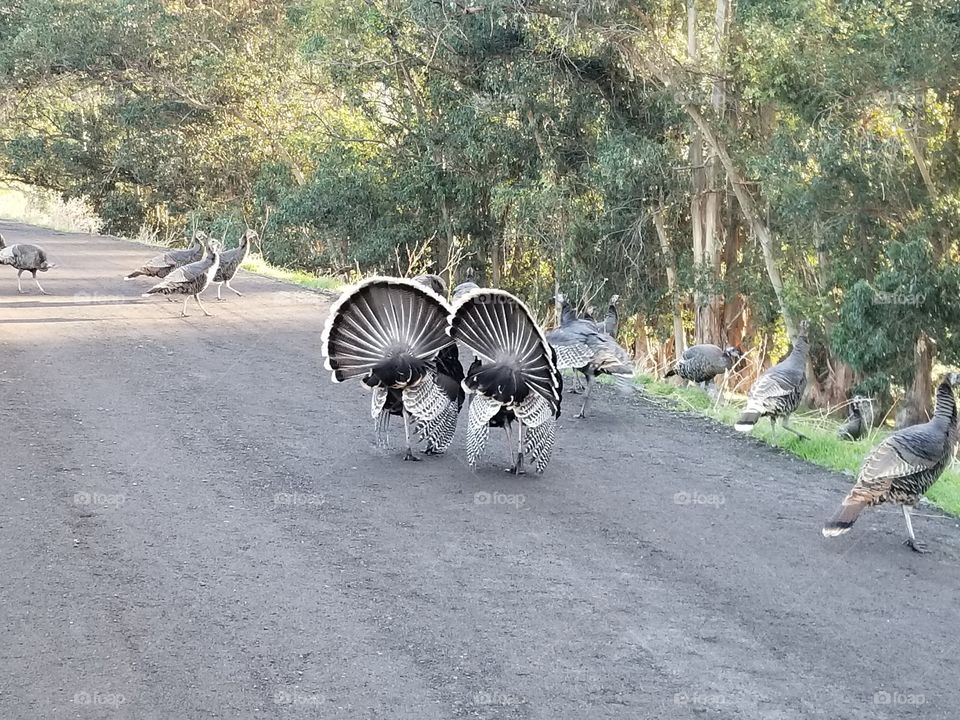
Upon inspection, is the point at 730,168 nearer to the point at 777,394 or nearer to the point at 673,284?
the point at 673,284

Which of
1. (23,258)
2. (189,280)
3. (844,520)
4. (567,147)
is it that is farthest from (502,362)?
(567,147)

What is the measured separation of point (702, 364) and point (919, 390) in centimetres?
737

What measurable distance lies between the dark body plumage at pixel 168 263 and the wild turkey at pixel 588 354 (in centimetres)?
857

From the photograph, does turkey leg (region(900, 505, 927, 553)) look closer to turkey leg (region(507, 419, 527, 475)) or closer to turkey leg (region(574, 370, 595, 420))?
turkey leg (region(507, 419, 527, 475))

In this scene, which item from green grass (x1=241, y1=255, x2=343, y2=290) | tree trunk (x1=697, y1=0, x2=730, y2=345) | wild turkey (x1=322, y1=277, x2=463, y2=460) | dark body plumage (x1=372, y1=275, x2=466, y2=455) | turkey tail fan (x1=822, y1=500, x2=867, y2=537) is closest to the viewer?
turkey tail fan (x1=822, y1=500, x2=867, y2=537)

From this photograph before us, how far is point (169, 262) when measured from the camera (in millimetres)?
18688

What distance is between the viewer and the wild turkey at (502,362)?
8.55m

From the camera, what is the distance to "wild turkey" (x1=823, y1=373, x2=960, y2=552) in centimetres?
746

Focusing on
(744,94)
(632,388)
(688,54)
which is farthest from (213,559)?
(688,54)

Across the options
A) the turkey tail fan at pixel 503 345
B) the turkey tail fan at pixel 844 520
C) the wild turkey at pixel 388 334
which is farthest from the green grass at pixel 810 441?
the wild turkey at pixel 388 334

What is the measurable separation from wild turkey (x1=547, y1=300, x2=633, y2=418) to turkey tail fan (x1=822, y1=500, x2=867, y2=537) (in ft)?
12.7

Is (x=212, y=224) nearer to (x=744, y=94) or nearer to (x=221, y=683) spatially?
(x=744, y=94)

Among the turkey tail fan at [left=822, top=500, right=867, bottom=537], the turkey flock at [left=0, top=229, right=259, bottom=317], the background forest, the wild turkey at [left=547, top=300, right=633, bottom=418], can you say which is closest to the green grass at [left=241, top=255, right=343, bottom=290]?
the turkey flock at [left=0, top=229, right=259, bottom=317]

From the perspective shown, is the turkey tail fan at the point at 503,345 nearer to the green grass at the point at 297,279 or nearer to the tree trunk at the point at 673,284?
the green grass at the point at 297,279
